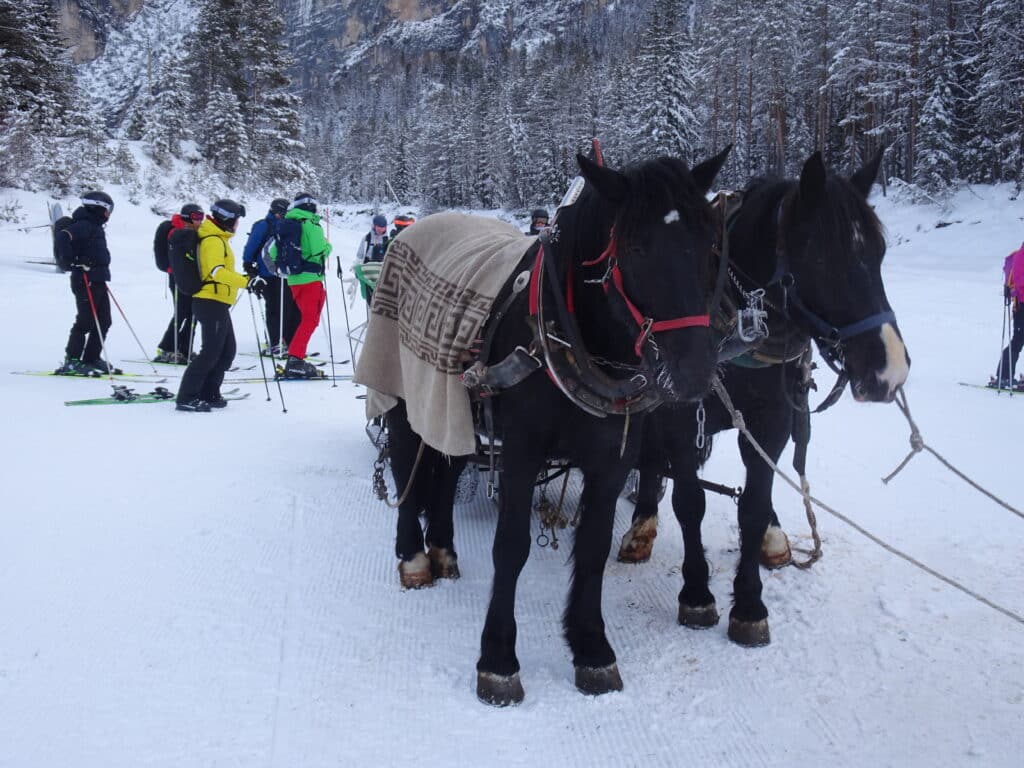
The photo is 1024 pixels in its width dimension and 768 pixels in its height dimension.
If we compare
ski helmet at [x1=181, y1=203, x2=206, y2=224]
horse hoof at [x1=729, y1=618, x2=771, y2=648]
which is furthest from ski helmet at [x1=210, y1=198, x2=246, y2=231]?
horse hoof at [x1=729, y1=618, x2=771, y2=648]

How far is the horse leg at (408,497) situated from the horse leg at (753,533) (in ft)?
5.22

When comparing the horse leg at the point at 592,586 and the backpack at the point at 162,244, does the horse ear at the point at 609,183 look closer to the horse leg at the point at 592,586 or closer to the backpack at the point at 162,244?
the horse leg at the point at 592,586

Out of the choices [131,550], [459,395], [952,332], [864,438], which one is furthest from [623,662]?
[952,332]

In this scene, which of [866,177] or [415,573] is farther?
[415,573]

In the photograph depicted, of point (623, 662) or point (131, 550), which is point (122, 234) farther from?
point (623, 662)

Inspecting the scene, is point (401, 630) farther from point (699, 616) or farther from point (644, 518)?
point (644, 518)

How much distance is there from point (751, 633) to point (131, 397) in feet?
22.8

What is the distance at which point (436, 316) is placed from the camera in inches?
123

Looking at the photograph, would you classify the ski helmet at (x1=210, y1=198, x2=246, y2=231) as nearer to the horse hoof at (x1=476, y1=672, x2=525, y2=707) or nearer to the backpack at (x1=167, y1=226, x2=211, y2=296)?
the backpack at (x1=167, y1=226, x2=211, y2=296)

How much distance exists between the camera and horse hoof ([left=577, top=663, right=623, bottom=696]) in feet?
8.94

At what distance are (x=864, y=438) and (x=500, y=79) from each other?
75432 mm

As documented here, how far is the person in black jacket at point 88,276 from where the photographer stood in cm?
861

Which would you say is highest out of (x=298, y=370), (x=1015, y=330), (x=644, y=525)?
(x=1015, y=330)

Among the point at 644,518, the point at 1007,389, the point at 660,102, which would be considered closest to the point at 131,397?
the point at 644,518
